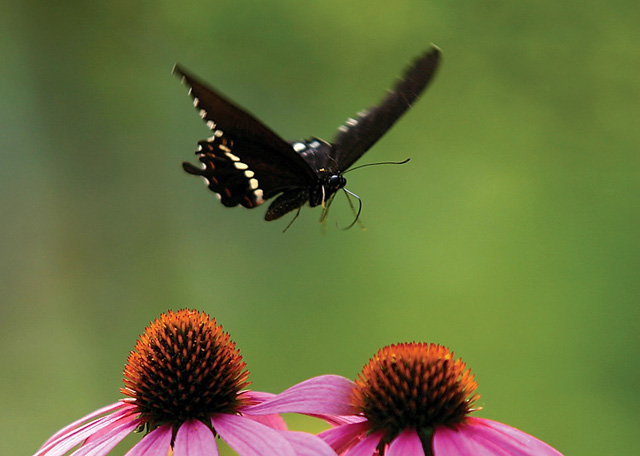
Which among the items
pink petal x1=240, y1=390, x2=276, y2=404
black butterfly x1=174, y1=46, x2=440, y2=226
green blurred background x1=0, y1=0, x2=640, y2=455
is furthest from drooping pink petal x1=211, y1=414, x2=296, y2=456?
green blurred background x1=0, y1=0, x2=640, y2=455

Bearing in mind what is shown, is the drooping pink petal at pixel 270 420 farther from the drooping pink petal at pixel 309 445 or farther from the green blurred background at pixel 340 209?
the green blurred background at pixel 340 209

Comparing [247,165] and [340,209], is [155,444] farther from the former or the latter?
[340,209]

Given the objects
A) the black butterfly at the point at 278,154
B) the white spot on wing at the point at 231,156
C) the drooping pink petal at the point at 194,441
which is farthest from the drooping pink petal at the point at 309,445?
the white spot on wing at the point at 231,156

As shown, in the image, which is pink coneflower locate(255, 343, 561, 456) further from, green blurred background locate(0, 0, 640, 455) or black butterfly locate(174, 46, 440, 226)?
green blurred background locate(0, 0, 640, 455)

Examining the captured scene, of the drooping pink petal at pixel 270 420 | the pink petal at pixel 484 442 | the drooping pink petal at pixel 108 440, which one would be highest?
the drooping pink petal at pixel 108 440

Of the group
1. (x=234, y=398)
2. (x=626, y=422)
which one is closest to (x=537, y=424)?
(x=626, y=422)

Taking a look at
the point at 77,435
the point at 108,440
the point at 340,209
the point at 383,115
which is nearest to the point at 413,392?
the point at 108,440
